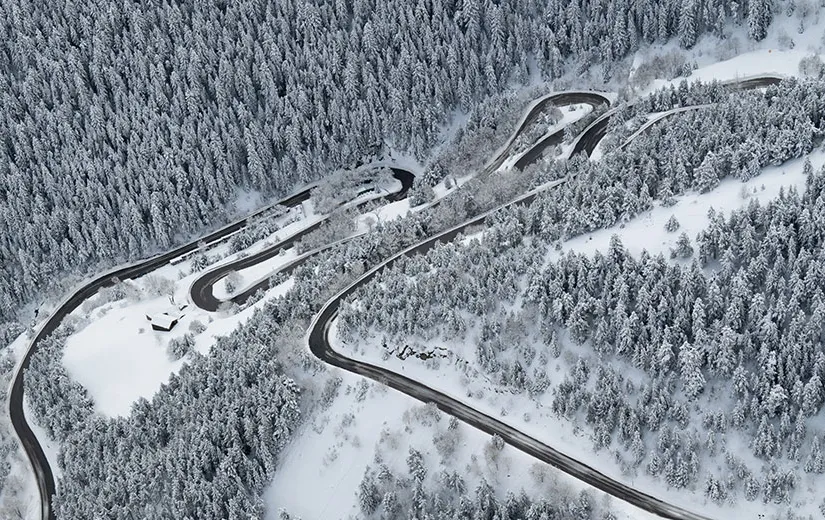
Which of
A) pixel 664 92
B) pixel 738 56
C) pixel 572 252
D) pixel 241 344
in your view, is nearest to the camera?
pixel 572 252

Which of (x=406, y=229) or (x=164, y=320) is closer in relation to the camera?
(x=164, y=320)

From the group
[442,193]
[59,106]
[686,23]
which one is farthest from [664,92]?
[59,106]

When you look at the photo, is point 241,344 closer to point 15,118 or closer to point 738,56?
point 15,118

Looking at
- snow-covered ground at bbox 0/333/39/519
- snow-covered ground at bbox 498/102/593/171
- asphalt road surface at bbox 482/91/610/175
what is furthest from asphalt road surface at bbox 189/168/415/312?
snow-covered ground at bbox 0/333/39/519

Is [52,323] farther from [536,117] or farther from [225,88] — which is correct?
[536,117]

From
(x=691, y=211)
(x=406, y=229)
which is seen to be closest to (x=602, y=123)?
(x=406, y=229)
